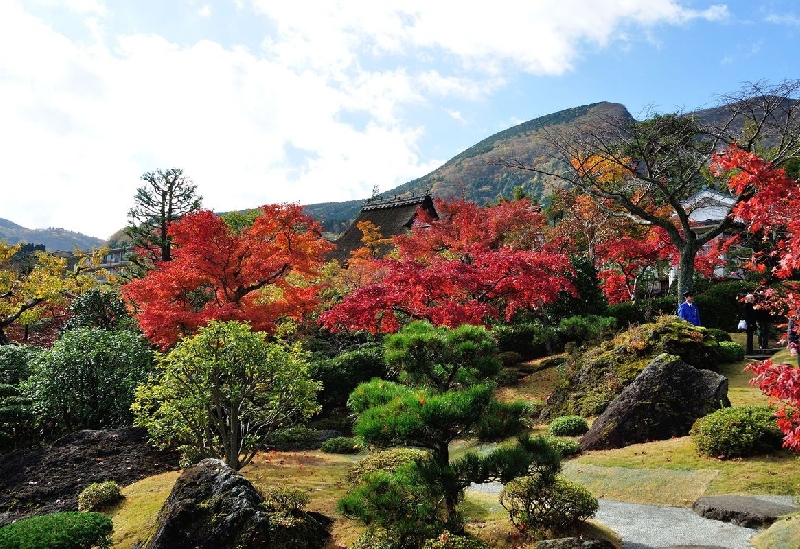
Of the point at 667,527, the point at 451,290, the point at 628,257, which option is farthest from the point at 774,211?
the point at 628,257

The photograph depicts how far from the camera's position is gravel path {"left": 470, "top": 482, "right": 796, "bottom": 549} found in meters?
6.40

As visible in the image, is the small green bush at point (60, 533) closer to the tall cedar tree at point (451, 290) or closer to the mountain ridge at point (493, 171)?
the tall cedar tree at point (451, 290)

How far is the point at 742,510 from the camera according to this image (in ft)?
22.6

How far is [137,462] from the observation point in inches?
432

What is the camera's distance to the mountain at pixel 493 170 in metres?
127

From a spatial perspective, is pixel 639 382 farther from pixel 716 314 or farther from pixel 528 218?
pixel 528 218

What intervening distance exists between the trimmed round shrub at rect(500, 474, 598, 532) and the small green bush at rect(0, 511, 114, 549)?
5155mm

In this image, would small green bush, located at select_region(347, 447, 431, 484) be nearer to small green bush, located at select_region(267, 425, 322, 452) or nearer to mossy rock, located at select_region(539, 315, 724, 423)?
small green bush, located at select_region(267, 425, 322, 452)

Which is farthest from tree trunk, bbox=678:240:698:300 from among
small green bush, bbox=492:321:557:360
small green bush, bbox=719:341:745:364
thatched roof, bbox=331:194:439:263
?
thatched roof, bbox=331:194:439:263

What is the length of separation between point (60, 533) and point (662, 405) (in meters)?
9.82

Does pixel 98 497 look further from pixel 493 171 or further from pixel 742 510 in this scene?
pixel 493 171

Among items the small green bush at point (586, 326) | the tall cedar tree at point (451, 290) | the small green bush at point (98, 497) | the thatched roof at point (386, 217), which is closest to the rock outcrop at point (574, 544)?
the small green bush at point (98, 497)

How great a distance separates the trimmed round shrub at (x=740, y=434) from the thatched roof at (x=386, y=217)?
3197 cm

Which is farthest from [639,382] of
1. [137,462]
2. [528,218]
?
[528,218]
